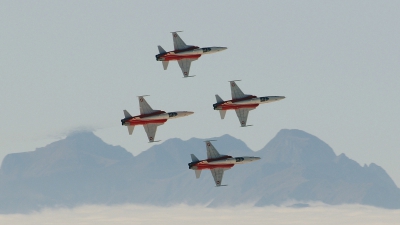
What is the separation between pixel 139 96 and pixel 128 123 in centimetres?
670

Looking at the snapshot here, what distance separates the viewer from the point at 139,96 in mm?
199750

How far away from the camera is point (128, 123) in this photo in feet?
652
